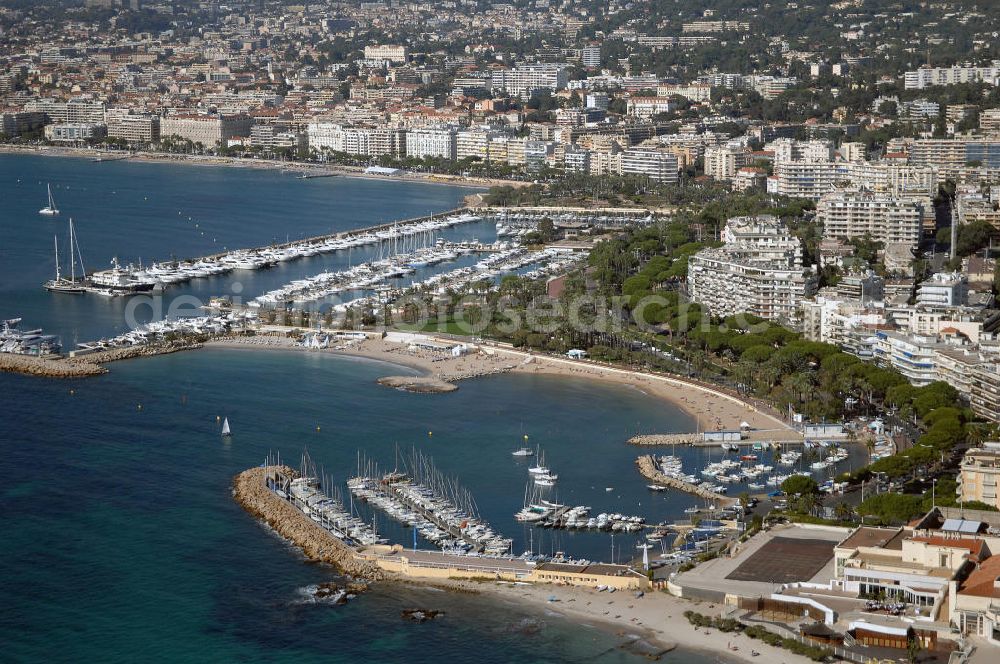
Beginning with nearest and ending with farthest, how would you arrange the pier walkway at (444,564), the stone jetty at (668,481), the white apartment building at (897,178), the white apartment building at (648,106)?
the pier walkway at (444,564), the stone jetty at (668,481), the white apartment building at (897,178), the white apartment building at (648,106)

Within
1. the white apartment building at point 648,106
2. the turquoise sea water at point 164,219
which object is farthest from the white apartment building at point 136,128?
the white apartment building at point 648,106

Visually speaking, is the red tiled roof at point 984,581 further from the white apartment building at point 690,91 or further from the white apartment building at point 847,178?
the white apartment building at point 690,91

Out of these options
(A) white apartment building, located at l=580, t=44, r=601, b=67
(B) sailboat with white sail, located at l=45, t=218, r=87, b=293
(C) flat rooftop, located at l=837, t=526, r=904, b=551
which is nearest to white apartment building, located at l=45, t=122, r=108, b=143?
(A) white apartment building, located at l=580, t=44, r=601, b=67

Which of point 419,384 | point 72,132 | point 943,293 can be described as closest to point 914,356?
point 943,293

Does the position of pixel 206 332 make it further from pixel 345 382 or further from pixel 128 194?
pixel 128 194

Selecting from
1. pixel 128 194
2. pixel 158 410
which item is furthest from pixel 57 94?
pixel 158 410

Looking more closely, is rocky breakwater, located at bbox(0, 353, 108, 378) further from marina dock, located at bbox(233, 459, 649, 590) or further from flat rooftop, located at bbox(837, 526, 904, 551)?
flat rooftop, located at bbox(837, 526, 904, 551)

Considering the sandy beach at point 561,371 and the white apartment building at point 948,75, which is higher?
the white apartment building at point 948,75

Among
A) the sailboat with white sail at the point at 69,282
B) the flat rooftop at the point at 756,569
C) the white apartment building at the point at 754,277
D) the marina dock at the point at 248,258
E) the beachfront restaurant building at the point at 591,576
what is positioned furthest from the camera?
the marina dock at the point at 248,258

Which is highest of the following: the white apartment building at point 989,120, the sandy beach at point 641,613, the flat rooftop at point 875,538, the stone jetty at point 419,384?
the white apartment building at point 989,120
